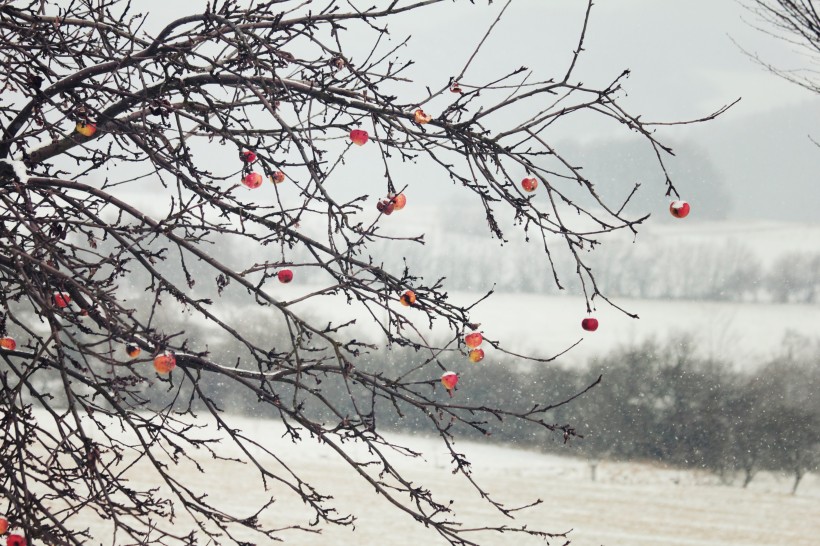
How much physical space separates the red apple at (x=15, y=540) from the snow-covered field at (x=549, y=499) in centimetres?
601

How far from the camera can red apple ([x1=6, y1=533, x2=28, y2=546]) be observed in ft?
6.58

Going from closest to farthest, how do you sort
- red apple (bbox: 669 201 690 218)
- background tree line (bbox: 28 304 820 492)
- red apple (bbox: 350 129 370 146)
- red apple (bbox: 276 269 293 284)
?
red apple (bbox: 350 129 370 146) < red apple (bbox: 669 201 690 218) < red apple (bbox: 276 269 293 284) < background tree line (bbox: 28 304 820 492)

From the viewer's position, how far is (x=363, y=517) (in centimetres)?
923

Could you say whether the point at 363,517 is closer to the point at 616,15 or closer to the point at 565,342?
the point at 565,342

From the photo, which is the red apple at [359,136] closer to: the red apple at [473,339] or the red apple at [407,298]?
the red apple at [407,298]

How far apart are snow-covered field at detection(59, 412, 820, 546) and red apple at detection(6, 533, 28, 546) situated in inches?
237

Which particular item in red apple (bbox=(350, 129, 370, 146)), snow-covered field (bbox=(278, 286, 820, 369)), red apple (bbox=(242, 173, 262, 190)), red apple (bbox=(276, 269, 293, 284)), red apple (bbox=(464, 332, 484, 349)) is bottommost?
red apple (bbox=(464, 332, 484, 349))

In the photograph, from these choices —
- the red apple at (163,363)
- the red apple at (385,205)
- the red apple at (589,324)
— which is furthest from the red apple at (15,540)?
the red apple at (589,324)

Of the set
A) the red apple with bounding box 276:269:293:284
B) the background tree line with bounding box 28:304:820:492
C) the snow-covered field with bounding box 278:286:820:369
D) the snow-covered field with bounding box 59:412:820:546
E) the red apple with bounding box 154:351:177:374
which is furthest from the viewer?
the snow-covered field with bounding box 278:286:820:369

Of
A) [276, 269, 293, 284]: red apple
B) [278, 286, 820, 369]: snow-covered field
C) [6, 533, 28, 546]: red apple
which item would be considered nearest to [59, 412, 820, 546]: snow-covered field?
[278, 286, 820, 369]: snow-covered field

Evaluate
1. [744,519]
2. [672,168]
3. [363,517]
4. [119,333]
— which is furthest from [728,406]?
[119,333]

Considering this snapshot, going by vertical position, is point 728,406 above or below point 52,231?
above

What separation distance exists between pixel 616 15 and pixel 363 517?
22648mm

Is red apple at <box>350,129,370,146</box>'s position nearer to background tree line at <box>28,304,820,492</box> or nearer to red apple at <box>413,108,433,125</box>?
red apple at <box>413,108,433,125</box>
